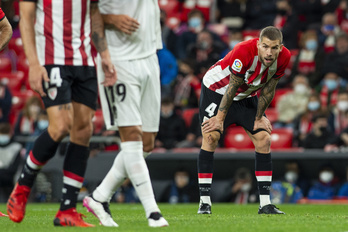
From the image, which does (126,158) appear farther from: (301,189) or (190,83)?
(190,83)

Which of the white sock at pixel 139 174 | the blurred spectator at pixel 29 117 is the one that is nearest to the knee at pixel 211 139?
the white sock at pixel 139 174

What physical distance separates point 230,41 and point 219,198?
4.86 meters

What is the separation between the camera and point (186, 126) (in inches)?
564

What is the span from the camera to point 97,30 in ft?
18.9

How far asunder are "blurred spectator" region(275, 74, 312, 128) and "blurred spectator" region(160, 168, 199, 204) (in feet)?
7.55

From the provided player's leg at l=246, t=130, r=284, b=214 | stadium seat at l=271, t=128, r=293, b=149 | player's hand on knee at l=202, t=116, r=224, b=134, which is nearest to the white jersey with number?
player's hand on knee at l=202, t=116, r=224, b=134

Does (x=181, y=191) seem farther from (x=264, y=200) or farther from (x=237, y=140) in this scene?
(x=264, y=200)

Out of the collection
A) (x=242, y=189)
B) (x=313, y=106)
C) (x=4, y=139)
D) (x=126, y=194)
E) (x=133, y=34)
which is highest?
(x=133, y=34)

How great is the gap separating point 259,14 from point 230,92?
37.6 feet

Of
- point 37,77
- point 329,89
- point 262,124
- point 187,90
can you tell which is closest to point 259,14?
point 187,90

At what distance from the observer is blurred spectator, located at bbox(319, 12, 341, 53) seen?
1611 centimetres

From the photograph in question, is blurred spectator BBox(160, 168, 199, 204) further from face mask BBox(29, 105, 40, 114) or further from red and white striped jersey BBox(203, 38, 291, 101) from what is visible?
red and white striped jersey BBox(203, 38, 291, 101)

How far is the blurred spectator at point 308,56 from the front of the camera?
610 inches

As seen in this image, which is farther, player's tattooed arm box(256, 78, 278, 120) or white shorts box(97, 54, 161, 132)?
player's tattooed arm box(256, 78, 278, 120)
